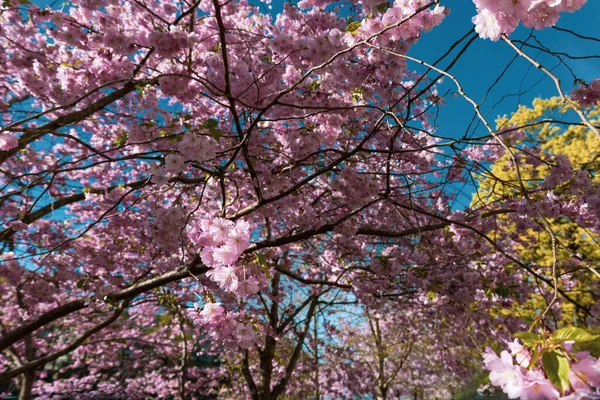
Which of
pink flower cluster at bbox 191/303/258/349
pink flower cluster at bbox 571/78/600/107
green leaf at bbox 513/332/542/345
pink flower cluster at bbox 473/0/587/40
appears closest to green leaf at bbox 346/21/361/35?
pink flower cluster at bbox 473/0/587/40

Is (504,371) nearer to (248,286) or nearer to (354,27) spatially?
(248,286)

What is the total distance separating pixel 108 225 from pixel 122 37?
13.6 ft

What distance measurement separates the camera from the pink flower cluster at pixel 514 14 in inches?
49.1

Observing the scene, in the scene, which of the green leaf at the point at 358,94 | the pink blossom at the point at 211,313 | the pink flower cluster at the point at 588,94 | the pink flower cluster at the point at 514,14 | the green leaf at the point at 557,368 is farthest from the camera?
the green leaf at the point at 358,94

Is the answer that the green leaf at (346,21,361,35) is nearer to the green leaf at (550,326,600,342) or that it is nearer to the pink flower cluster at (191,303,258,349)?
the pink flower cluster at (191,303,258,349)

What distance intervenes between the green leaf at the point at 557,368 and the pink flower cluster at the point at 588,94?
10.1 feet

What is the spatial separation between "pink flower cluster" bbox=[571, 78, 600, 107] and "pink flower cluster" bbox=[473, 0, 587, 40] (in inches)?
86.6

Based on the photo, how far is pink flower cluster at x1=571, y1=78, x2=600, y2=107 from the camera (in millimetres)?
2979

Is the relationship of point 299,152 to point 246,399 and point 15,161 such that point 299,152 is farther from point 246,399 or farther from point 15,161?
point 246,399

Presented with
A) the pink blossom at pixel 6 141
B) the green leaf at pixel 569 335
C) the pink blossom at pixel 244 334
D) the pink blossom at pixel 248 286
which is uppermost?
the pink blossom at pixel 6 141

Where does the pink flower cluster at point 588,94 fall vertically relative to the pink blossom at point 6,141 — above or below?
below

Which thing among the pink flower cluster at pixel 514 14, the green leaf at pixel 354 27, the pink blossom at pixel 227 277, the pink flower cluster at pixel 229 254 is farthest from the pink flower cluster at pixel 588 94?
the pink blossom at pixel 227 277

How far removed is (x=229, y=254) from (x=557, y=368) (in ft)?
4.66

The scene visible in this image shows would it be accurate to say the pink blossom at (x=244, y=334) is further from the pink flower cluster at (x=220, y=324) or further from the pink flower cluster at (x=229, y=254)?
the pink flower cluster at (x=229, y=254)
